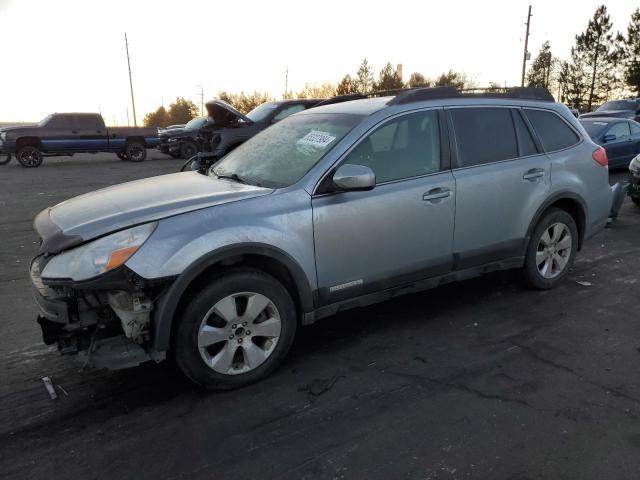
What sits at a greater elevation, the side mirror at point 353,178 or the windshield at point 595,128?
the side mirror at point 353,178

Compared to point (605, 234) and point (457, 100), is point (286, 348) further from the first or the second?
point (605, 234)

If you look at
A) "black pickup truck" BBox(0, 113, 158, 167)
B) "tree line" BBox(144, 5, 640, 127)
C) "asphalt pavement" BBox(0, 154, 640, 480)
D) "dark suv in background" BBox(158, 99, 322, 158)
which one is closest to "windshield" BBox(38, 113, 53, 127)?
"black pickup truck" BBox(0, 113, 158, 167)

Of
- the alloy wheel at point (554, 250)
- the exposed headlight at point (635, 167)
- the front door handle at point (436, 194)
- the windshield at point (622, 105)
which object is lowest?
the alloy wheel at point (554, 250)

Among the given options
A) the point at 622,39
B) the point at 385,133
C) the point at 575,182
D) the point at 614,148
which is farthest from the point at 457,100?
the point at 622,39

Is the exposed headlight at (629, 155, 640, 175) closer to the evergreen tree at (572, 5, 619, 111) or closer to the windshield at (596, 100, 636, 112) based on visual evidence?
the windshield at (596, 100, 636, 112)

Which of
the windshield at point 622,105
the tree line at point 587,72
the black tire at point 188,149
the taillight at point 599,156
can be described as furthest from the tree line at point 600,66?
the taillight at point 599,156

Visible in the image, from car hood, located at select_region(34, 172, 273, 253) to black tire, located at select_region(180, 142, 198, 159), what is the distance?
1797cm

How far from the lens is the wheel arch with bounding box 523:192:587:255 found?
4496mm

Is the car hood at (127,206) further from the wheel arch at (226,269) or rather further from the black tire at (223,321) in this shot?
the black tire at (223,321)

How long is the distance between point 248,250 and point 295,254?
33 cm

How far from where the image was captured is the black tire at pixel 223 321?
3.01 meters

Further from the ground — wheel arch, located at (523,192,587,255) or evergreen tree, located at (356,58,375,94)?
evergreen tree, located at (356,58,375,94)

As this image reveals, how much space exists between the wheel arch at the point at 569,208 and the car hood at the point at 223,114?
6.71 m

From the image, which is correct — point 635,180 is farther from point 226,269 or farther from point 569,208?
point 226,269
